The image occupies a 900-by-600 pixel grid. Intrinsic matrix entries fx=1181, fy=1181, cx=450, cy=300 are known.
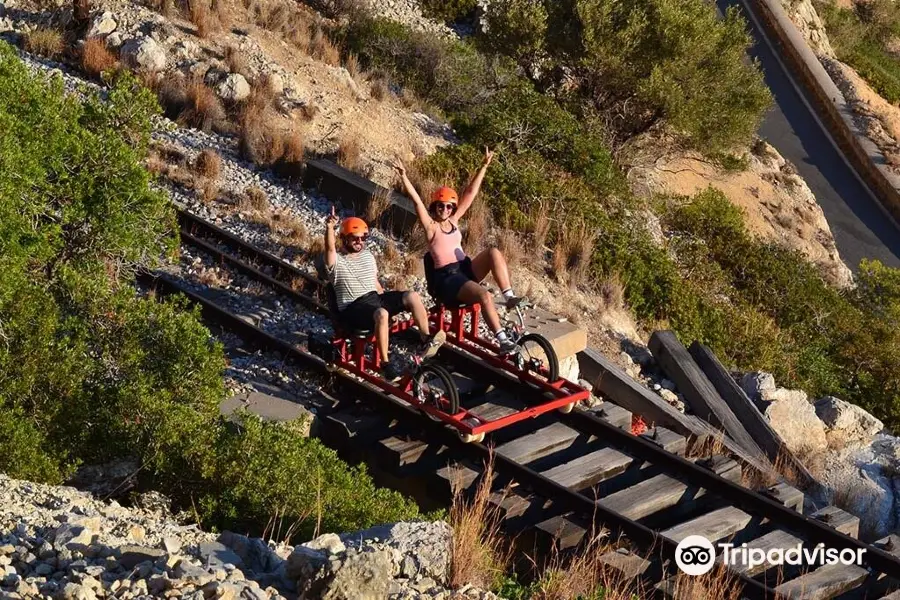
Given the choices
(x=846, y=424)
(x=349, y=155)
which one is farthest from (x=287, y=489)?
(x=349, y=155)

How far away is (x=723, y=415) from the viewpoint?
12242mm

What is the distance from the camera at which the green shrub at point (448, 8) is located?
92.0 ft

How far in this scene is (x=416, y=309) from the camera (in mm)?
9930

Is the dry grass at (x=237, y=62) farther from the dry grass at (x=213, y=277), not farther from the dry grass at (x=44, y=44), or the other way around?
the dry grass at (x=213, y=277)

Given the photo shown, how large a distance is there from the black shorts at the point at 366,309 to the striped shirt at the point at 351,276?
1.8 inches

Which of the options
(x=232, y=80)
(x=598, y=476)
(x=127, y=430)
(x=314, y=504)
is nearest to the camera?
(x=314, y=504)

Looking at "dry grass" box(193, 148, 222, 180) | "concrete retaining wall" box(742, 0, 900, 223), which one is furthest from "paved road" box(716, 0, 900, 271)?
"dry grass" box(193, 148, 222, 180)

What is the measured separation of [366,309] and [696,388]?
447 centimetres

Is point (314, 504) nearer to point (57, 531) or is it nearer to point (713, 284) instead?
point (57, 531)

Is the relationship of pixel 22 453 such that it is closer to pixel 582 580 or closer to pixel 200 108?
pixel 582 580

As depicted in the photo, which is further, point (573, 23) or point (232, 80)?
point (573, 23)

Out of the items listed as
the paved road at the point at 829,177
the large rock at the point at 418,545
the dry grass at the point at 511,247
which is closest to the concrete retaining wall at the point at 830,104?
the paved road at the point at 829,177

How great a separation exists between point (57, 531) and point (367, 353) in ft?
15.0

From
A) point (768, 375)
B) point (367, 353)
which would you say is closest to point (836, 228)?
point (768, 375)
